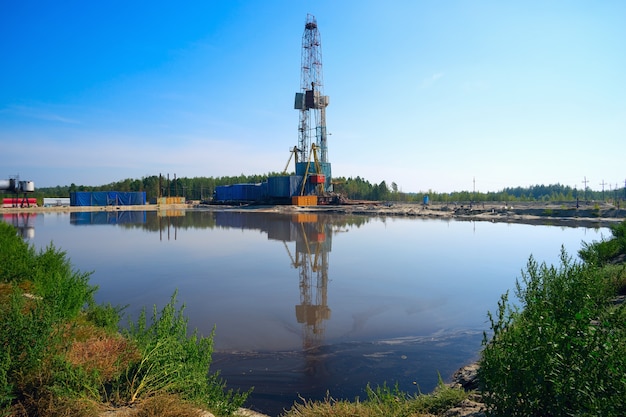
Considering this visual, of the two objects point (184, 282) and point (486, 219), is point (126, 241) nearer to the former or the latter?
point (184, 282)

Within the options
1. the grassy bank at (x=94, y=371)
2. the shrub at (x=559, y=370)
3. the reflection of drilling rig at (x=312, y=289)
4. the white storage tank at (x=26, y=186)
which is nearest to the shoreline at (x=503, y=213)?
the white storage tank at (x=26, y=186)

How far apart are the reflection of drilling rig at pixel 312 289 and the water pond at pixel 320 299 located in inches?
1.6

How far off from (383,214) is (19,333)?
44458mm

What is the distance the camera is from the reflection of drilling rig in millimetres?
7217

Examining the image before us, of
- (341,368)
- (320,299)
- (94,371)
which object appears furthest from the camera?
(320,299)

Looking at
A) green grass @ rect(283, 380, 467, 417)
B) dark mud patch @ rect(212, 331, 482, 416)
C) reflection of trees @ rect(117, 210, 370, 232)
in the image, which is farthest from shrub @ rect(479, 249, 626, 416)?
reflection of trees @ rect(117, 210, 370, 232)

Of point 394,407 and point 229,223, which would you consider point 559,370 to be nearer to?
point 394,407

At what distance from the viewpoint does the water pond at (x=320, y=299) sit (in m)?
5.62

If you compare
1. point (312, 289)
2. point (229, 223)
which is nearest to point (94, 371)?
point (312, 289)

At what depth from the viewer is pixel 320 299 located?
9.35 m

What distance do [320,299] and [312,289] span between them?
968 millimetres

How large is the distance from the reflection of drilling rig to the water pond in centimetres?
4

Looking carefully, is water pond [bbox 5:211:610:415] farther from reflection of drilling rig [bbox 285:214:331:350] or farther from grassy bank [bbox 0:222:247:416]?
grassy bank [bbox 0:222:247:416]

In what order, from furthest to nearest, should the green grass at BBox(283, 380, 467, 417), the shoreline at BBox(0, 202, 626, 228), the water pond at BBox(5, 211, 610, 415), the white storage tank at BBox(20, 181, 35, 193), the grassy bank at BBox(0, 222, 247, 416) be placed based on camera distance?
the white storage tank at BBox(20, 181, 35, 193) < the shoreline at BBox(0, 202, 626, 228) < the water pond at BBox(5, 211, 610, 415) < the green grass at BBox(283, 380, 467, 417) < the grassy bank at BBox(0, 222, 247, 416)
